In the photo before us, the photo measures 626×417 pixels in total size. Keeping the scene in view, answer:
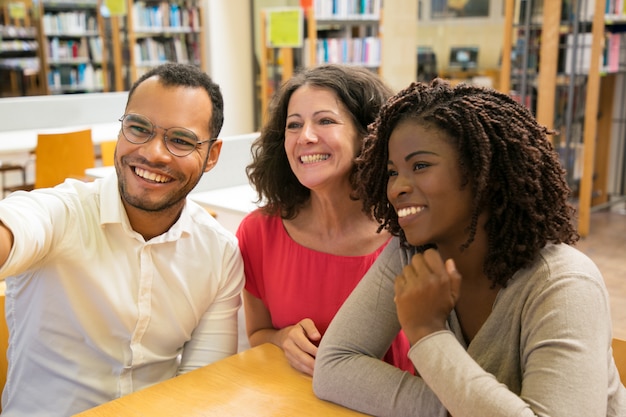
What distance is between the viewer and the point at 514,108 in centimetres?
115

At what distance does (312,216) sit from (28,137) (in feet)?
12.0

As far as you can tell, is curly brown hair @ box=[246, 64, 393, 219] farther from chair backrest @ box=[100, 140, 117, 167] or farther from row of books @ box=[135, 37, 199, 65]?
row of books @ box=[135, 37, 199, 65]

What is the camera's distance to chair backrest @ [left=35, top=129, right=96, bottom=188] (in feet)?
12.8

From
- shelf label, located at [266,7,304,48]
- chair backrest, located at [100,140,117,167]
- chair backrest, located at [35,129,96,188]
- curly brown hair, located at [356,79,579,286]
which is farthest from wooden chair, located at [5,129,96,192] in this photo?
curly brown hair, located at [356,79,579,286]

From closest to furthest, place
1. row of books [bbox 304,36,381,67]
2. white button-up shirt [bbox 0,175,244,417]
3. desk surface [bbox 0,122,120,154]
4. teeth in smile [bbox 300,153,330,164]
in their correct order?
1. white button-up shirt [bbox 0,175,244,417]
2. teeth in smile [bbox 300,153,330,164]
3. desk surface [bbox 0,122,120,154]
4. row of books [bbox 304,36,381,67]

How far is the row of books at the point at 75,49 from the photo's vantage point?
7.92 m

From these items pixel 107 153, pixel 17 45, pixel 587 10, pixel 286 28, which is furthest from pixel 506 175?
pixel 17 45

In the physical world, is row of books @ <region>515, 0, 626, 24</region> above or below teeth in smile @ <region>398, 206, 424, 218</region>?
above

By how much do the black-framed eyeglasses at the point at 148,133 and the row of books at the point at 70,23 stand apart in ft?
23.5

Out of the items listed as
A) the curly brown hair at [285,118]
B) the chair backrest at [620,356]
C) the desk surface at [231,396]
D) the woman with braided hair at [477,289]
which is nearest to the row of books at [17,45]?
the curly brown hair at [285,118]

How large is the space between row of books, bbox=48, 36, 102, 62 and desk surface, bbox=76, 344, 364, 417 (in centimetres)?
751

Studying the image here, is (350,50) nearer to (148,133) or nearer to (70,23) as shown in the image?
(70,23)

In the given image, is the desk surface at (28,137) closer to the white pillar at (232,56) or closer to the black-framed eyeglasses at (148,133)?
the white pillar at (232,56)

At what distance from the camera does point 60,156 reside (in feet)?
12.9
